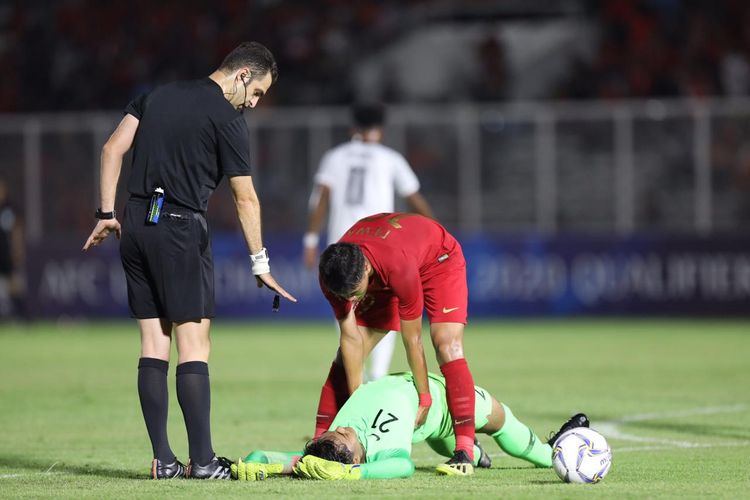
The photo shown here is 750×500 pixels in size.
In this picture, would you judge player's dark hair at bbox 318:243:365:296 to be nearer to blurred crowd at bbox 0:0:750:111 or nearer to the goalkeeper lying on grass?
the goalkeeper lying on grass

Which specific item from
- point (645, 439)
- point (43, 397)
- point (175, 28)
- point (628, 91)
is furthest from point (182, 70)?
point (645, 439)

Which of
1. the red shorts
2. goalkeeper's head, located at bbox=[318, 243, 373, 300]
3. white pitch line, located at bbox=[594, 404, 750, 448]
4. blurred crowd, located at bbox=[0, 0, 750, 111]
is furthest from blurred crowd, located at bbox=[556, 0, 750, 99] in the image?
goalkeeper's head, located at bbox=[318, 243, 373, 300]

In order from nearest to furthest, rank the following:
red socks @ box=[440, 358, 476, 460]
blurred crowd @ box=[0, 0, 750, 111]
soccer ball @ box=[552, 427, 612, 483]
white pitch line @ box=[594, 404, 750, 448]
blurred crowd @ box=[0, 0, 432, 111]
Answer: soccer ball @ box=[552, 427, 612, 483]
red socks @ box=[440, 358, 476, 460]
white pitch line @ box=[594, 404, 750, 448]
blurred crowd @ box=[0, 0, 750, 111]
blurred crowd @ box=[0, 0, 432, 111]

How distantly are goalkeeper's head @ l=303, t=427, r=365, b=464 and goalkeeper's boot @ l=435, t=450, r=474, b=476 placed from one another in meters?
0.56

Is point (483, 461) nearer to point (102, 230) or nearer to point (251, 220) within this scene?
point (251, 220)

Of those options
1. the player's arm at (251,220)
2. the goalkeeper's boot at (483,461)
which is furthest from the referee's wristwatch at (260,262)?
the goalkeeper's boot at (483,461)

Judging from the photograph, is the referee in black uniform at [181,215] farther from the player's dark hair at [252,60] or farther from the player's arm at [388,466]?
the player's arm at [388,466]

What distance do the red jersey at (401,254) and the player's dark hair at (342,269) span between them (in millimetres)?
128

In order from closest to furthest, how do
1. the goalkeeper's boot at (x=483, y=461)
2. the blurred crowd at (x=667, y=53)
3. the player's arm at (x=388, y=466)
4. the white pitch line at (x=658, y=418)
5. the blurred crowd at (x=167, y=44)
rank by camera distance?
the player's arm at (x=388, y=466)
the goalkeeper's boot at (x=483, y=461)
the white pitch line at (x=658, y=418)
the blurred crowd at (x=667, y=53)
the blurred crowd at (x=167, y=44)

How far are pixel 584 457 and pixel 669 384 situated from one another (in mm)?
6238

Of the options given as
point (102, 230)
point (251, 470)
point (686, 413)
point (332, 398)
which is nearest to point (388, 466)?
point (251, 470)

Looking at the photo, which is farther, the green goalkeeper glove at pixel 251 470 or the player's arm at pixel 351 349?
the player's arm at pixel 351 349

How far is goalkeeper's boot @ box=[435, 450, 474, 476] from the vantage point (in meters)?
7.31

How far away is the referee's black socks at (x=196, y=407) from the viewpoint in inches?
283
